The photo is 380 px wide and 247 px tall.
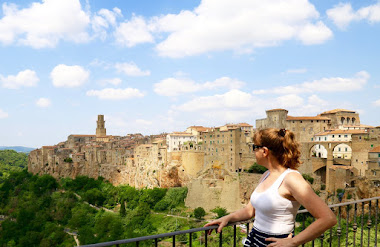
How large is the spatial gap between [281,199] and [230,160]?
37178mm

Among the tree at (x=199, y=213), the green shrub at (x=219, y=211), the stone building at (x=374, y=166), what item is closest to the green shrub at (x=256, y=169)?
the green shrub at (x=219, y=211)

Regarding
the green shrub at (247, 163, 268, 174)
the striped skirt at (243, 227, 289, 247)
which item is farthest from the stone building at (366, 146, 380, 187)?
the striped skirt at (243, 227, 289, 247)

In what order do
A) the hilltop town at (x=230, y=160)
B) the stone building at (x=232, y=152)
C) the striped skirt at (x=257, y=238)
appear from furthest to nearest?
the stone building at (x=232, y=152)
the hilltop town at (x=230, y=160)
the striped skirt at (x=257, y=238)

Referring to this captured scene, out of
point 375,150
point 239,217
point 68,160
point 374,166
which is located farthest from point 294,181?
point 68,160

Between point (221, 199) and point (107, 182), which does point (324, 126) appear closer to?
point (221, 199)

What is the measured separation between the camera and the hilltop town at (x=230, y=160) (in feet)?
96.4

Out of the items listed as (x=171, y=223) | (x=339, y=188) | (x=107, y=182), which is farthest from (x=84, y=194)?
(x=339, y=188)

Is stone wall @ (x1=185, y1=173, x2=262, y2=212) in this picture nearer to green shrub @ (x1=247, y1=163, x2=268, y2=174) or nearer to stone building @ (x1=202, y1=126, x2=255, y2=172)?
green shrub @ (x1=247, y1=163, x2=268, y2=174)

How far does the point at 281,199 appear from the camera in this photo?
95.6 inches

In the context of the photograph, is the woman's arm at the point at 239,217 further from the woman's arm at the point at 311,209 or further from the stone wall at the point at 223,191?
the stone wall at the point at 223,191

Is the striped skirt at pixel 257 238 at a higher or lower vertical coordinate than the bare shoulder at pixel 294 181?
lower

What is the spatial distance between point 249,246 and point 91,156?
62380mm

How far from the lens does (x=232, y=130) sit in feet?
129

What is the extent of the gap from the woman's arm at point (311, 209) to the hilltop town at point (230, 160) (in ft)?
86.5
